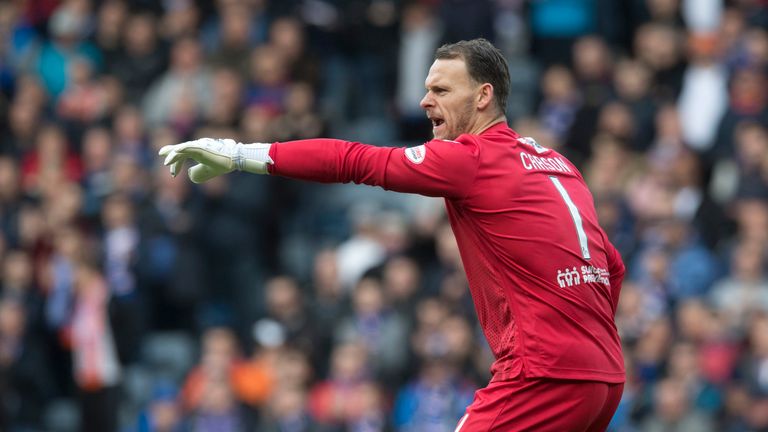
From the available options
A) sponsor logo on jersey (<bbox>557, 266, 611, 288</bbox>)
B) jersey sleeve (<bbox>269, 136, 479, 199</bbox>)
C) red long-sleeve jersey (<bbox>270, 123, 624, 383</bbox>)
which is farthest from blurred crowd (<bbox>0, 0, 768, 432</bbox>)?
jersey sleeve (<bbox>269, 136, 479, 199</bbox>)

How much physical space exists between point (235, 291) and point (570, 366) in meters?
8.89

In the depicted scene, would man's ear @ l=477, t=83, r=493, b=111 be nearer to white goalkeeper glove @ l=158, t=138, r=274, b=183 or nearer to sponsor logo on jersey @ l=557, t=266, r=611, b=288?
sponsor logo on jersey @ l=557, t=266, r=611, b=288

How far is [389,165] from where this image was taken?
611 centimetres

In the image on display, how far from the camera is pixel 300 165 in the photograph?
6.15 m

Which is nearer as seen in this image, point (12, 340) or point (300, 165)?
point (300, 165)

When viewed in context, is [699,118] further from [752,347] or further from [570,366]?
[570,366]

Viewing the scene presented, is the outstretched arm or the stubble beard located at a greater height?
the stubble beard

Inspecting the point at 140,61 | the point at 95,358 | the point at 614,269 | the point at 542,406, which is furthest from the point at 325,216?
the point at 542,406

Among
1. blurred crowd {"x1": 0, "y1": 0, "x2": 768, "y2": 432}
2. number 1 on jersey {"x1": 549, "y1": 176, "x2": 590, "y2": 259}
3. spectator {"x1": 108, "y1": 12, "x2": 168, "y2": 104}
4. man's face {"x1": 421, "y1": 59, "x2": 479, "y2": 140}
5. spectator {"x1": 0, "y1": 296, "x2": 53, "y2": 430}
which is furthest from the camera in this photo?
spectator {"x1": 108, "y1": 12, "x2": 168, "y2": 104}

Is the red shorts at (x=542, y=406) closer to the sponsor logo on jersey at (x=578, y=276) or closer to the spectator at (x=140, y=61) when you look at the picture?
the sponsor logo on jersey at (x=578, y=276)

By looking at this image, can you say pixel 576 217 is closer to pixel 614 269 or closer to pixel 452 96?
pixel 614 269

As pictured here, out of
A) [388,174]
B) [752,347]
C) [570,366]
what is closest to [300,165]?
[388,174]

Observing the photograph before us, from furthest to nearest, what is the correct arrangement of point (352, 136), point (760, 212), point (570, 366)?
point (352, 136) → point (760, 212) → point (570, 366)

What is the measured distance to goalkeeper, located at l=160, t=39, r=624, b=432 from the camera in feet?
20.0
